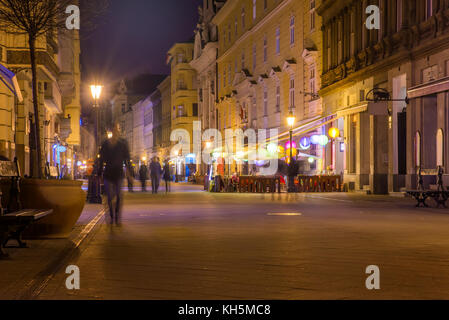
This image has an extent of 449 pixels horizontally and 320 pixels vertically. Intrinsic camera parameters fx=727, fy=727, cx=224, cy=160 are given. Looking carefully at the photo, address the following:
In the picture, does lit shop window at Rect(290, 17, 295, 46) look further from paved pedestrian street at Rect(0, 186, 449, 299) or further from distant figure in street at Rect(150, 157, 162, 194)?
paved pedestrian street at Rect(0, 186, 449, 299)

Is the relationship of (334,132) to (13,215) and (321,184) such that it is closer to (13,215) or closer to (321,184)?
(321,184)

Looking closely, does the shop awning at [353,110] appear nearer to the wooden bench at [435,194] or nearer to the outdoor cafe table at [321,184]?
the outdoor cafe table at [321,184]

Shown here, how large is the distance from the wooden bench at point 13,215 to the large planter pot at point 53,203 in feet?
1.33

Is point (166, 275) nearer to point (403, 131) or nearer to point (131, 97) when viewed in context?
point (403, 131)

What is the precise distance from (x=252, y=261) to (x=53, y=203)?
150 inches

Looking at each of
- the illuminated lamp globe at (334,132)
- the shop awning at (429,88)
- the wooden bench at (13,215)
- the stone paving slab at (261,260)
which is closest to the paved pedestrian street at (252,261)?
the stone paving slab at (261,260)

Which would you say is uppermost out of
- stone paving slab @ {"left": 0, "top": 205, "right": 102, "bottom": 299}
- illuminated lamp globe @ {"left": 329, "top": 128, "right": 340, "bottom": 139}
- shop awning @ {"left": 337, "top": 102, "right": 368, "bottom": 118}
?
shop awning @ {"left": 337, "top": 102, "right": 368, "bottom": 118}

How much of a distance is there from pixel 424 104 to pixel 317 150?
14.5 metres

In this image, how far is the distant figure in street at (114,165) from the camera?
1413 centimetres

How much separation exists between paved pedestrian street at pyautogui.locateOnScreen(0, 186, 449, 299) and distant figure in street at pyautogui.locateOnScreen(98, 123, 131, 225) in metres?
0.57

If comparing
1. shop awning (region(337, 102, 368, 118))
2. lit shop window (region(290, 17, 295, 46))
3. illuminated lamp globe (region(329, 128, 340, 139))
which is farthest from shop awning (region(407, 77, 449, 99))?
lit shop window (region(290, 17, 295, 46))

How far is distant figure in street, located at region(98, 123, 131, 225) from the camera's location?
14133 millimetres

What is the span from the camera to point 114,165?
14.2 metres

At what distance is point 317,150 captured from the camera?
133ft
